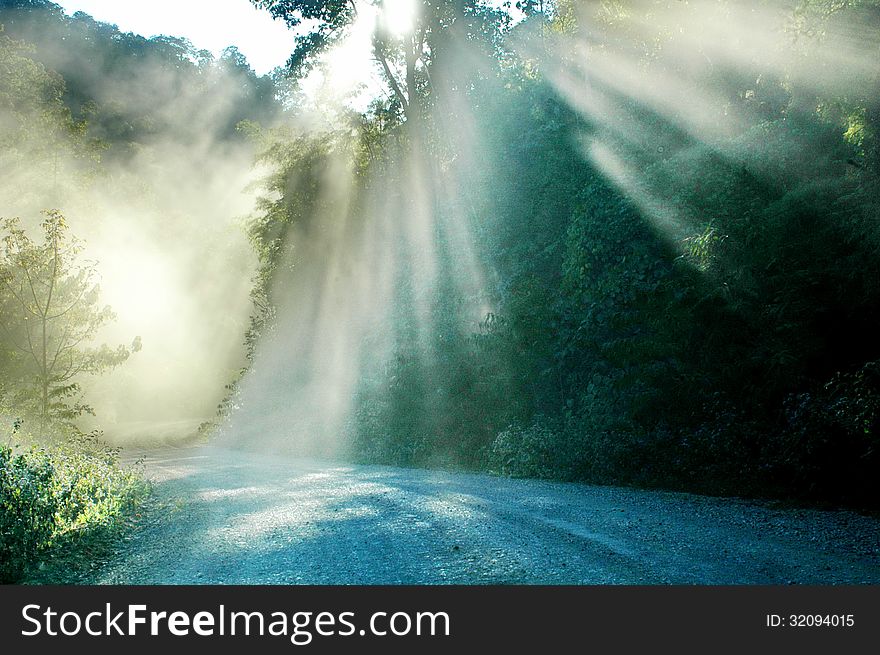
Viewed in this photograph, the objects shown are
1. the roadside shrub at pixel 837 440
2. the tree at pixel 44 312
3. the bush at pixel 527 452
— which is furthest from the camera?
the tree at pixel 44 312

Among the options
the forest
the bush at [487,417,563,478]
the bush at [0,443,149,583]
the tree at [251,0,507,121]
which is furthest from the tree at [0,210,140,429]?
the tree at [251,0,507,121]

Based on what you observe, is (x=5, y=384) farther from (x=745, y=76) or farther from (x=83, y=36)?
(x=83, y=36)

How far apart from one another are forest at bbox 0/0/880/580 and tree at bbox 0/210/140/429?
0.21ft

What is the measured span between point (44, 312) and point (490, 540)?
12.5 m

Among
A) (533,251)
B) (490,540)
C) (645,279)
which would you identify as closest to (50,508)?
(490,540)

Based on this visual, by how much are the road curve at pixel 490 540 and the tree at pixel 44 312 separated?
6929 millimetres

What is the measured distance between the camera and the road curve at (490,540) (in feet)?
17.7

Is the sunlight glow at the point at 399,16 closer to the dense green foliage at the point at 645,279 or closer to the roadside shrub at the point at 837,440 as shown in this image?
the dense green foliage at the point at 645,279

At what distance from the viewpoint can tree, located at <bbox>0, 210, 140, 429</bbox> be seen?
14977 mm

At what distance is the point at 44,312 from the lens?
15.2 m

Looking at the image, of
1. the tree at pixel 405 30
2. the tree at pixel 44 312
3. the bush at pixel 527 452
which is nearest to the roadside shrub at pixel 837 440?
the bush at pixel 527 452

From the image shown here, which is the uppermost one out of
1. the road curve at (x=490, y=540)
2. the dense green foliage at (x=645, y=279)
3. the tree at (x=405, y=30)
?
the tree at (x=405, y=30)

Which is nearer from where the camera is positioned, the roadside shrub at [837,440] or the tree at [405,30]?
the roadside shrub at [837,440]

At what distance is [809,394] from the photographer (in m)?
9.70
